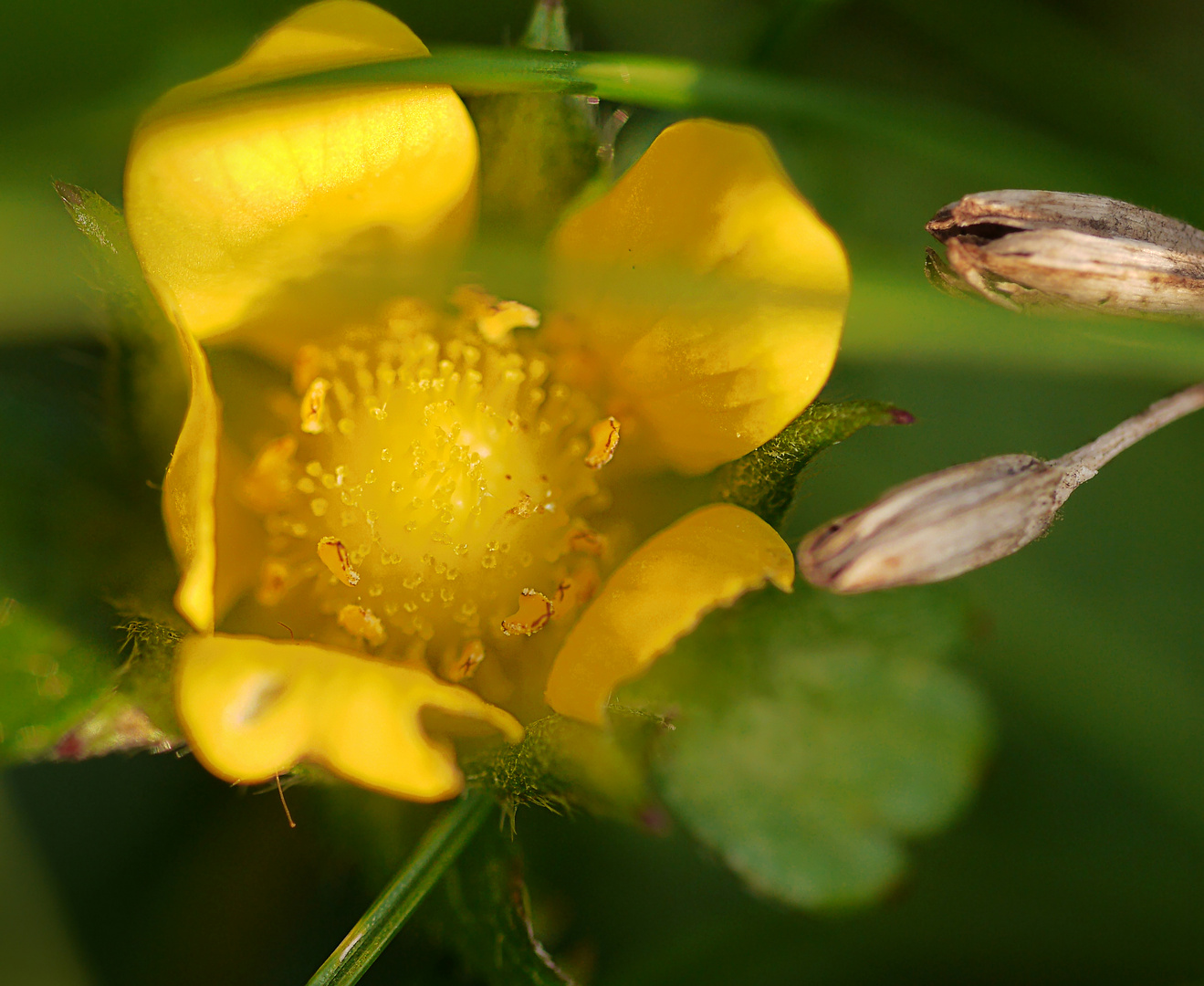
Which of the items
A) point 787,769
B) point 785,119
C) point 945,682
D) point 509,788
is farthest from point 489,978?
point 785,119

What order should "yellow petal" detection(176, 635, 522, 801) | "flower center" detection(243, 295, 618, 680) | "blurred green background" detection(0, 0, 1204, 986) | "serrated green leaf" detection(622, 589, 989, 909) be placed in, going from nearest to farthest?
"yellow petal" detection(176, 635, 522, 801) < "flower center" detection(243, 295, 618, 680) < "serrated green leaf" detection(622, 589, 989, 909) < "blurred green background" detection(0, 0, 1204, 986)

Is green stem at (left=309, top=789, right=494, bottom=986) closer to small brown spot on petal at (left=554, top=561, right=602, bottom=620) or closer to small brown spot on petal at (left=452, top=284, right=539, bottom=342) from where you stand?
small brown spot on petal at (left=554, top=561, right=602, bottom=620)

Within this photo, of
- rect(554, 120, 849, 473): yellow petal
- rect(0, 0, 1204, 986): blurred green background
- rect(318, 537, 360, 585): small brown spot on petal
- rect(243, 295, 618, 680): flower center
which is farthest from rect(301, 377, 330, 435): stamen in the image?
rect(0, 0, 1204, 986): blurred green background

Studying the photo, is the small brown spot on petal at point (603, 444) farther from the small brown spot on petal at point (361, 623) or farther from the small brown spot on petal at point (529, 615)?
the small brown spot on petal at point (361, 623)

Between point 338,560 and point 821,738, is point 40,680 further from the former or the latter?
point 821,738

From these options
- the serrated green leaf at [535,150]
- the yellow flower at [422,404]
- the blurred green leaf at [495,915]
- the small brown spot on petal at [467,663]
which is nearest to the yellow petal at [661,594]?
the yellow flower at [422,404]

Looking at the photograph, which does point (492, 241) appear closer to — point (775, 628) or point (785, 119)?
point (785, 119)
